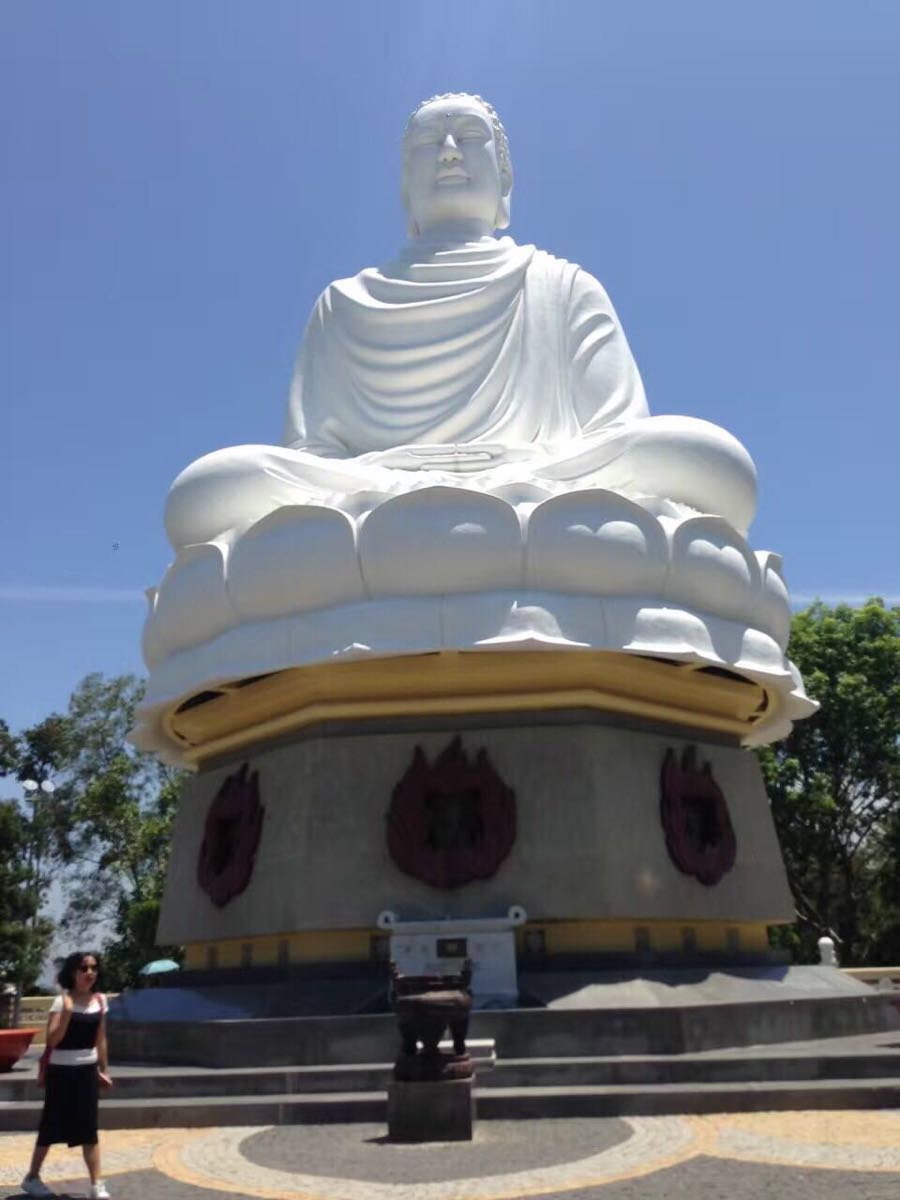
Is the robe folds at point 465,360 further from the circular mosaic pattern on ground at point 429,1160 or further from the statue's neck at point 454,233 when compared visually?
the circular mosaic pattern on ground at point 429,1160

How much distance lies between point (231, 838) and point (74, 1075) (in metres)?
5.78

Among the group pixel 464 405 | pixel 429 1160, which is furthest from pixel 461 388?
pixel 429 1160

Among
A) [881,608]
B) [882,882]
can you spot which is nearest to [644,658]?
[881,608]

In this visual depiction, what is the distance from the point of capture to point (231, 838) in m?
10.9

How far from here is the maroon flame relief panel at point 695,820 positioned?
10086mm

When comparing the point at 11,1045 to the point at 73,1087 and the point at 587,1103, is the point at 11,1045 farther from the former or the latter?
the point at 587,1103

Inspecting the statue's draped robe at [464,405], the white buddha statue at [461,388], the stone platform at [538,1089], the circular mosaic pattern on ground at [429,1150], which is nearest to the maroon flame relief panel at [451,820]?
the stone platform at [538,1089]

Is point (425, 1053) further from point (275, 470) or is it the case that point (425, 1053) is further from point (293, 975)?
point (275, 470)

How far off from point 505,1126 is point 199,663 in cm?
498

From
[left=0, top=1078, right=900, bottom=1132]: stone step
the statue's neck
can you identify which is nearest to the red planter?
[left=0, top=1078, right=900, bottom=1132]: stone step

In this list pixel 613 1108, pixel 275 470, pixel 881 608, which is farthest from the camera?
pixel 881 608

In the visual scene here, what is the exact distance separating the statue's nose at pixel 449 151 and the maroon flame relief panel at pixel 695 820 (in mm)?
8320

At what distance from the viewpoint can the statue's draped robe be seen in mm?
10945

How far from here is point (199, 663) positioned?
10250mm
